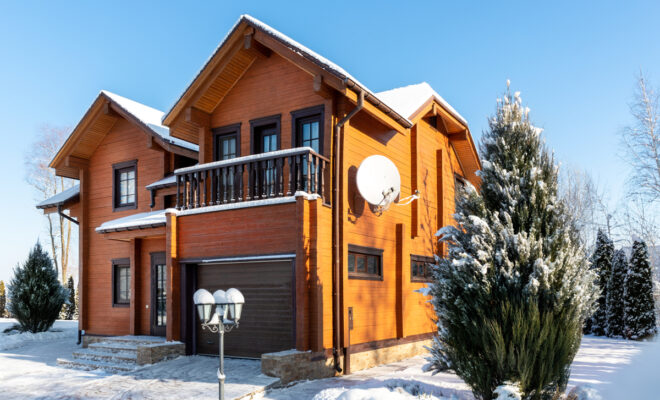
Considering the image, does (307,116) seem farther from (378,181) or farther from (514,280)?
(514,280)

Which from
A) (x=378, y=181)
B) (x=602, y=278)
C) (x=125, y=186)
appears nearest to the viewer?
(x=378, y=181)

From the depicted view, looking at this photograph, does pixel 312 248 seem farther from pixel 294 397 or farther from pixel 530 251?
pixel 530 251

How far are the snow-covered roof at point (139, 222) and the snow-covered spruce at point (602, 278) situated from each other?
13.5m

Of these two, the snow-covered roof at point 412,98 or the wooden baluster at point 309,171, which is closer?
the wooden baluster at point 309,171

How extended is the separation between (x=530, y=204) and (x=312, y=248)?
12.5 ft

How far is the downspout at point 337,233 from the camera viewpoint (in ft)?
32.2

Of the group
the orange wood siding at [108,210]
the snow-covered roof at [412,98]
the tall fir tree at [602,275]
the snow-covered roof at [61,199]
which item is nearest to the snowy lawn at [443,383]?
the snow-covered roof at [412,98]

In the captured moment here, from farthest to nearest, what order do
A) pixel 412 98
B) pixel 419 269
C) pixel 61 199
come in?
pixel 61 199 → pixel 412 98 → pixel 419 269

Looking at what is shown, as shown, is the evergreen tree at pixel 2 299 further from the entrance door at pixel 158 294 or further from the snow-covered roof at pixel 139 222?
the entrance door at pixel 158 294

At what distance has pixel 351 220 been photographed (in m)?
10.6

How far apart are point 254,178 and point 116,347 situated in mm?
5014

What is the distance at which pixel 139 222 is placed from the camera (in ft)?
41.2

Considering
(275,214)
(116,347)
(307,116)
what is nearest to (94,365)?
(116,347)

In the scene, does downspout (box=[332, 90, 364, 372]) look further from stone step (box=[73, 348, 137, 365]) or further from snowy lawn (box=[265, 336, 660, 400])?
stone step (box=[73, 348, 137, 365])
